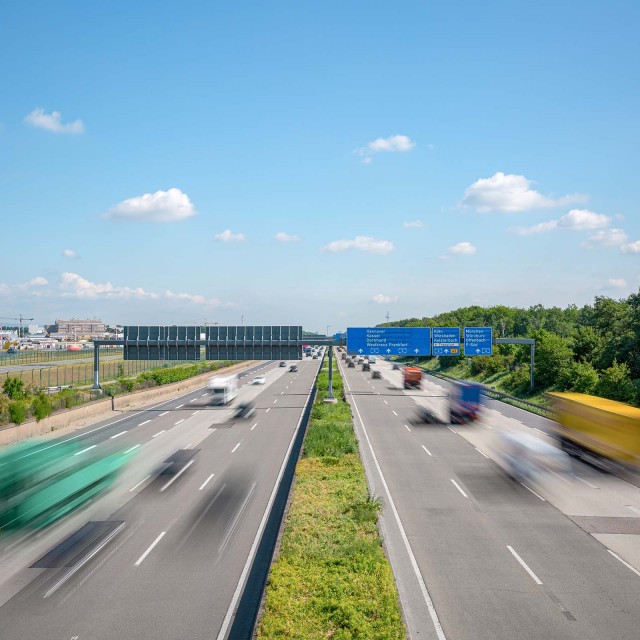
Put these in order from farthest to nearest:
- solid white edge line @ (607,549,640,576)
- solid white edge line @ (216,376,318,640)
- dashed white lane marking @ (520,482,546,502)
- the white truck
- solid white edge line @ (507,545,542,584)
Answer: the white truck, dashed white lane marking @ (520,482,546,502), solid white edge line @ (607,549,640,576), solid white edge line @ (507,545,542,584), solid white edge line @ (216,376,318,640)

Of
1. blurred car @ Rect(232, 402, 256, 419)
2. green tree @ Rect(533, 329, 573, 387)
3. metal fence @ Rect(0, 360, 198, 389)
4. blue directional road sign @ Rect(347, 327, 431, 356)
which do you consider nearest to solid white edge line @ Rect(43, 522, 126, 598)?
blurred car @ Rect(232, 402, 256, 419)

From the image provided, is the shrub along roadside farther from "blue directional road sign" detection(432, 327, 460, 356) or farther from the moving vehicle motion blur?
"blue directional road sign" detection(432, 327, 460, 356)

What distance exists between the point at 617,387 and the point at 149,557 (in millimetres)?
40248

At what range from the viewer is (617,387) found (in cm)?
4438

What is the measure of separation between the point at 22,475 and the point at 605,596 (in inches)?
743

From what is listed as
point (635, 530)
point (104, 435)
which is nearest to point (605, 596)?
point (635, 530)

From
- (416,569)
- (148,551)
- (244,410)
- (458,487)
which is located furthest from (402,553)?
(244,410)

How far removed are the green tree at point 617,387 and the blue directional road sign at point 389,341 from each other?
15444 millimetres

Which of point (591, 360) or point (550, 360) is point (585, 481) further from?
point (591, 360)

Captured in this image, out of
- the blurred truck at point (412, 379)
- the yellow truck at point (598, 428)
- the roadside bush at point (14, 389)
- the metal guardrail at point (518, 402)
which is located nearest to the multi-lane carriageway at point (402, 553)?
the yellow truck at point (598, 428)

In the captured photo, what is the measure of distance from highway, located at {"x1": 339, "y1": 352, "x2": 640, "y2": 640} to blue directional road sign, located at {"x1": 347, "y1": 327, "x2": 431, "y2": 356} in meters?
20.7

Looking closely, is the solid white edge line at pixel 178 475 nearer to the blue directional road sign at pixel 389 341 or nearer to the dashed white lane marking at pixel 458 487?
the dashed white lane marking at pixel 458 487

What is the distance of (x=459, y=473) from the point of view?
27250 mm

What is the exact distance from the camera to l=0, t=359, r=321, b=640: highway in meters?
13.4
